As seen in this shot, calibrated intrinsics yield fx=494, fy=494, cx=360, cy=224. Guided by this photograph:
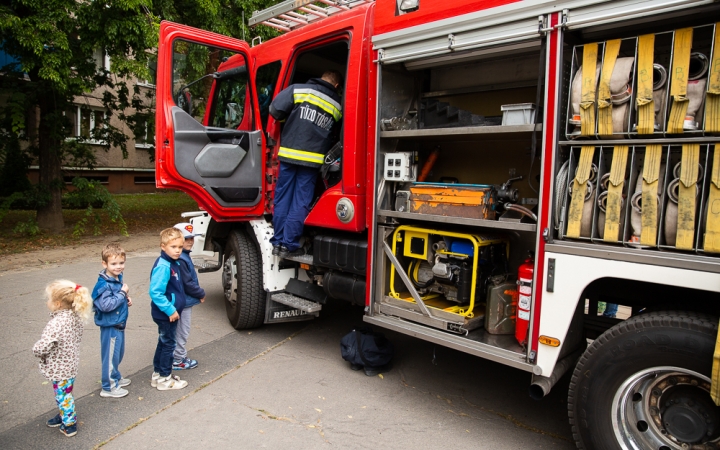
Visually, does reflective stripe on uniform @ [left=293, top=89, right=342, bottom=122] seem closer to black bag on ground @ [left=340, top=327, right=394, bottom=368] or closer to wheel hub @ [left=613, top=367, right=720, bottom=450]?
black bag on ground @ [left=340, top=327, right=394, bottom=368]

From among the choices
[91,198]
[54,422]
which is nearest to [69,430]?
[54,422]

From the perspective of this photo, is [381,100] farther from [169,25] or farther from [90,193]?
[90,193]

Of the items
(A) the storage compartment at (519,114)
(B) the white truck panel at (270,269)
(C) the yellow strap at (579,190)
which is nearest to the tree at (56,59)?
(B) the white truck panel at (270,269)

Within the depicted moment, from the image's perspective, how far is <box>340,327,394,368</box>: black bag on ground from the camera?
3.82 m

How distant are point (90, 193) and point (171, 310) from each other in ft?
24.4

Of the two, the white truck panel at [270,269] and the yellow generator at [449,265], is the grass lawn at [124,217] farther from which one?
the yellow generator at [449,265]

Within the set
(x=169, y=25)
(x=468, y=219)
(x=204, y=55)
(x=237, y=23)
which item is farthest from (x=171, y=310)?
(x=237, y=23)

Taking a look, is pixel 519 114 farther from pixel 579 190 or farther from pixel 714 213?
pixel 714 213

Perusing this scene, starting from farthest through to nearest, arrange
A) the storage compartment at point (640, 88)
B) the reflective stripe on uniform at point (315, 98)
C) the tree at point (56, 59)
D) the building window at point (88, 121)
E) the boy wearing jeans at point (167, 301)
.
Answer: the building window at point (88, 121) < the tree at point (56, 59) < the reflective stripe on uniform at point (315, 98) < the boy wearing jeans at point (167, 301) < the storage compartment at point (640, 88)

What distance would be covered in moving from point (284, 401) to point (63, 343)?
1.43 metres

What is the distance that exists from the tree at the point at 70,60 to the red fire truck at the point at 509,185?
3.64 meters

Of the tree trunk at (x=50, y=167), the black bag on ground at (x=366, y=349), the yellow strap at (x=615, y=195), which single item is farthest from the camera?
the tree trunk at (x=50, y=167)

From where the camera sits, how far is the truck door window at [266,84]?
4678 millimetres

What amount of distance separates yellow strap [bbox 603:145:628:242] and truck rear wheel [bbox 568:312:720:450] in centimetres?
42
